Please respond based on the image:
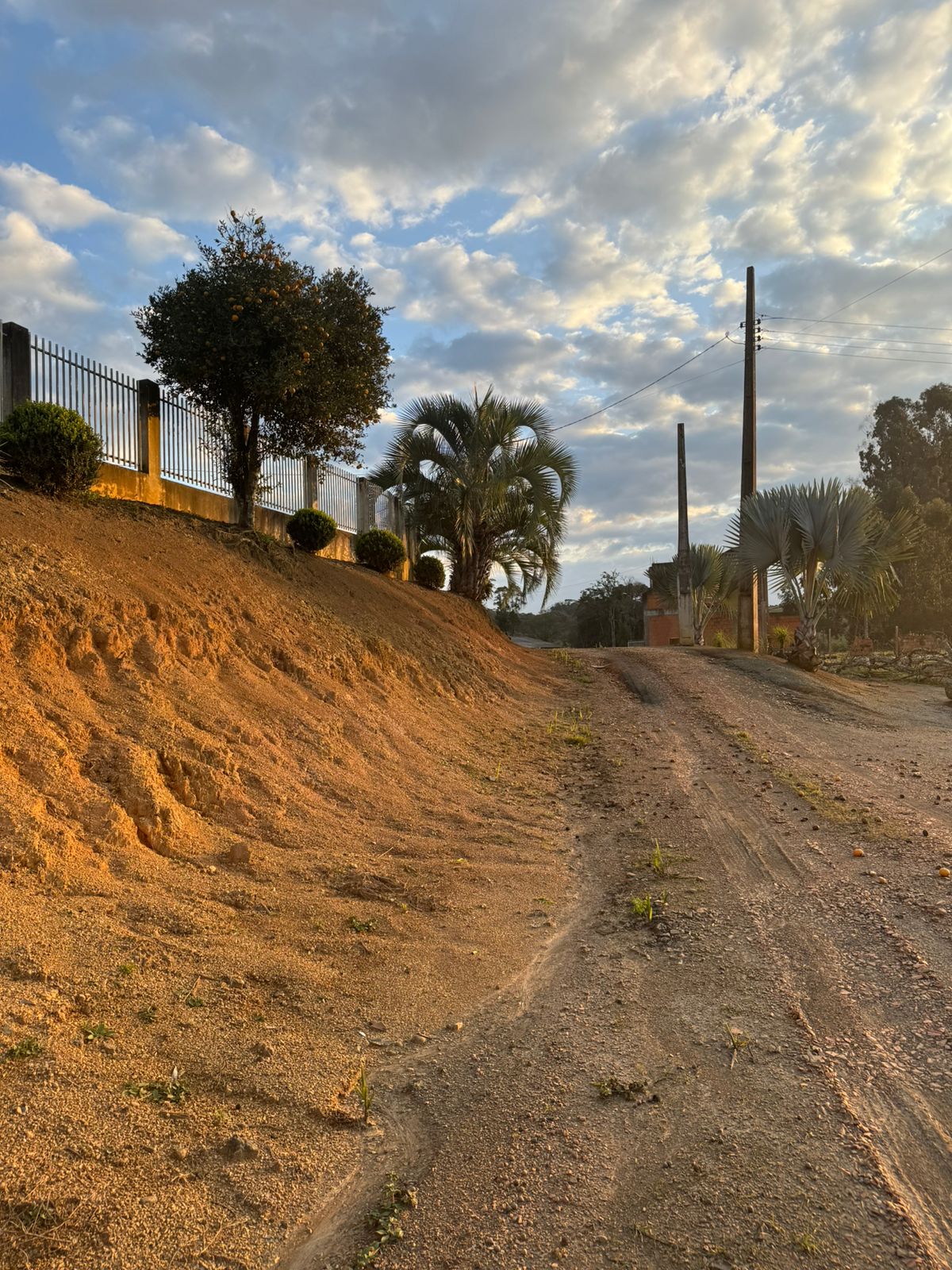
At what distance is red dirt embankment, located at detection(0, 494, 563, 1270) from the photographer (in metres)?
2.48

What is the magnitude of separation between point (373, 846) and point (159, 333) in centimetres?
895

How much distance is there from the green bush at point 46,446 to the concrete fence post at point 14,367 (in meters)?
1.11

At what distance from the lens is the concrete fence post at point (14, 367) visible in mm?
9203

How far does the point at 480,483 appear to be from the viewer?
17.9 meters

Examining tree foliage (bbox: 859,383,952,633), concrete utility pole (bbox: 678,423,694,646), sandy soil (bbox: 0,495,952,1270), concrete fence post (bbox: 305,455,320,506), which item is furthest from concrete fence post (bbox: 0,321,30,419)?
tree foliage (bbox: 859,383,952,633)

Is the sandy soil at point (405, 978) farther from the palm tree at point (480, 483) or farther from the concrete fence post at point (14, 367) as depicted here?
the palm tree at point (480, 483)

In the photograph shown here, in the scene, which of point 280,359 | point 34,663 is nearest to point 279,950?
point 34,663

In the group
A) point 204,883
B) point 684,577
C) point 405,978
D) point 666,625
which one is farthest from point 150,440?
point 666,625

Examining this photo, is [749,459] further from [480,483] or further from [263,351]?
[263,351]

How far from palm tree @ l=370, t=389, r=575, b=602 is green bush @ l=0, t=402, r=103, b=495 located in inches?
406

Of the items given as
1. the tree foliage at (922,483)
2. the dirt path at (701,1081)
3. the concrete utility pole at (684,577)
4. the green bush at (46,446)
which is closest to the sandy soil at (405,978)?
the dirt path at (701,1081)

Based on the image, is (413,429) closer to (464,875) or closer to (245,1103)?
(464,875)

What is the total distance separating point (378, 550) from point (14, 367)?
26.2 feet

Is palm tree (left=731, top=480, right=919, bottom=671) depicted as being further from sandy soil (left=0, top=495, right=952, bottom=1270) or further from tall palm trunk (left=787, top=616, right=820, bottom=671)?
sandy soil (left=0, top=495, right=952, bottom=1270)
